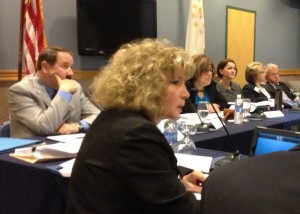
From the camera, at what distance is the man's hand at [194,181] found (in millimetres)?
1480

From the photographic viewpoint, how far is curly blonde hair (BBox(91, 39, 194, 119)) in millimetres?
1266

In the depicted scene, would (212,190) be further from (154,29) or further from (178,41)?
(178,41)

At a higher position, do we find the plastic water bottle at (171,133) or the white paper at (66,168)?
the plastic water bottle at (171,133)

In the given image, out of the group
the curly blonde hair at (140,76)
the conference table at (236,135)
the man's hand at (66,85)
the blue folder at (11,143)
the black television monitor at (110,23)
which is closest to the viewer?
the curly blonde hair at (140,76)

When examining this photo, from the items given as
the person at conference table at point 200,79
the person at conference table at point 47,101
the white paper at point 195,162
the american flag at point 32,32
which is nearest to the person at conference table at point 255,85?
the person at conference table at point 200,79

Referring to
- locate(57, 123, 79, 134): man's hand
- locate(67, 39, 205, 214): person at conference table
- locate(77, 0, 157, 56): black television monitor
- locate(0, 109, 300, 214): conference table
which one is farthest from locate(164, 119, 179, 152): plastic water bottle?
locate(77, 0, 157, 56): black television monitor

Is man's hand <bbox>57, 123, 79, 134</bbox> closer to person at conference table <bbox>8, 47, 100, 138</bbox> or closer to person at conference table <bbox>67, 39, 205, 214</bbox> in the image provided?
person at conference table <bbox>8, 47, 100, 138</bbox>

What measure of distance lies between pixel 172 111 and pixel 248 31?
586 cm

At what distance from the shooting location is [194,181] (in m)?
1.50

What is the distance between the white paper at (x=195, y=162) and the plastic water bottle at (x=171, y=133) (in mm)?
177

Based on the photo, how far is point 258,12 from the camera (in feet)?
23.3

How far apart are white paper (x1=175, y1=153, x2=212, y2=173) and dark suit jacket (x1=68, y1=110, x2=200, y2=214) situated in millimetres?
460

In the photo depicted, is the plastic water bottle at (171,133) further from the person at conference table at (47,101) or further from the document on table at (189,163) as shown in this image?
the person at conference table at (47,101)

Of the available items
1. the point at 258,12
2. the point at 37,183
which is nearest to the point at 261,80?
the point at 258,12
